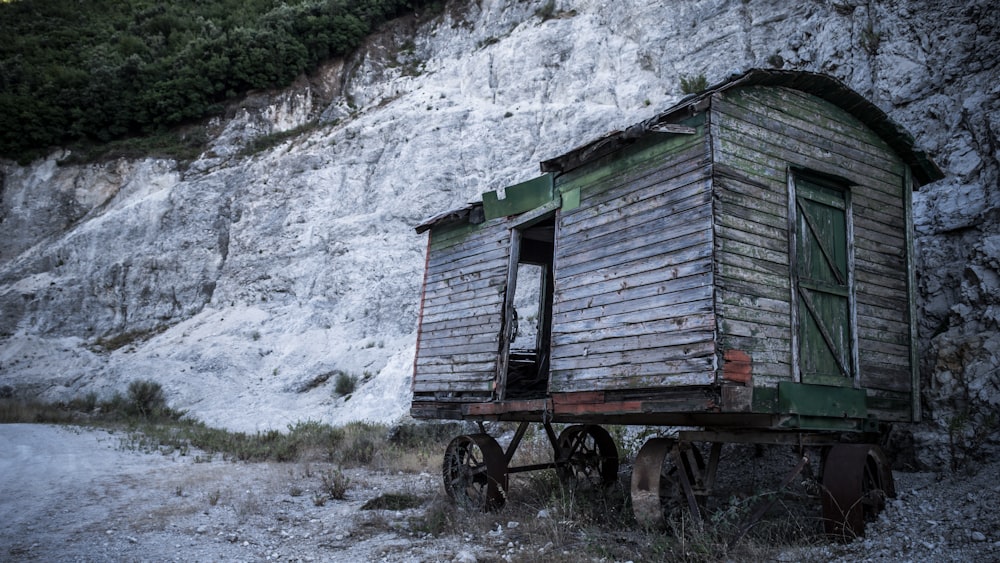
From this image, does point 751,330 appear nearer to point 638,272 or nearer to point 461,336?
point 638,272

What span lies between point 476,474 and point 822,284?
16.6 ft

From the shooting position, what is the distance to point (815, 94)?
784 centimetres

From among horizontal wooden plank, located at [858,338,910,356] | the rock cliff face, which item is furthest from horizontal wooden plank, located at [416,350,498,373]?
the rock cliff face

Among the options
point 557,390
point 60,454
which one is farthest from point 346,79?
point 557,390

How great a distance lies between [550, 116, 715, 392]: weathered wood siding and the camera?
6613 mm

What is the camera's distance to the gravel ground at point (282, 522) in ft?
20.1

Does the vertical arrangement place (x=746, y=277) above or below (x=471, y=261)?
below

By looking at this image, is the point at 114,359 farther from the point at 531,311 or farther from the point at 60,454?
the point at 531,311

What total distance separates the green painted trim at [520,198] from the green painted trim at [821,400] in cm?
382

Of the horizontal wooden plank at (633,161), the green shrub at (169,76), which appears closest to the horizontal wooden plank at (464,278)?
the horizontal wooden plank at (633,161)

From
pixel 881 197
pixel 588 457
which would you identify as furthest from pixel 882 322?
pixel 588 457

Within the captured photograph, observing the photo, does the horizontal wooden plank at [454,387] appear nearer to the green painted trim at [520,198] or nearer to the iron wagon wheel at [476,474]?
the iron wagon wheel at [476,474]

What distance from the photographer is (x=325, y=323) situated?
2436cm

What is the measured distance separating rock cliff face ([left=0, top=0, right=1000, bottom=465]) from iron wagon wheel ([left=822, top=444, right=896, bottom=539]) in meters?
9.66
